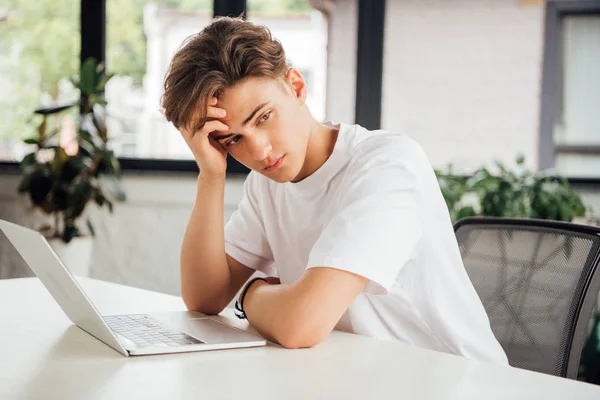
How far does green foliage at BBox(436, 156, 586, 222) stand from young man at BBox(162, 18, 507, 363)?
1451 millimetres

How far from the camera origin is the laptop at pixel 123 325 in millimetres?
1060

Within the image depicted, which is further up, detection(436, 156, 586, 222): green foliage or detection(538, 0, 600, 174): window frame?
detection(538, 0, 600, 174): window frame

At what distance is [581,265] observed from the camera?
1333 mm

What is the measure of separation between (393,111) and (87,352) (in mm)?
2689

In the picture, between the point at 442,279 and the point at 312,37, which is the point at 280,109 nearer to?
the point at 442,279

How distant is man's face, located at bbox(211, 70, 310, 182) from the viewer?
4.21ft

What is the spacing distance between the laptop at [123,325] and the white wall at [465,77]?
8.01 feet

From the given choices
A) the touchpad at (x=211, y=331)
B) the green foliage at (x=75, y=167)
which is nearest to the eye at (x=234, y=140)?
the touchpad at (x=211, y=331)

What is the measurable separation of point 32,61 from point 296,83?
3.17 m

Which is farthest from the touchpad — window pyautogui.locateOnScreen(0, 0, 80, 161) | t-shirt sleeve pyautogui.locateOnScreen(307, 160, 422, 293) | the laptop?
window pyautogui.locateOnScreen(0, 0, 80, 161)

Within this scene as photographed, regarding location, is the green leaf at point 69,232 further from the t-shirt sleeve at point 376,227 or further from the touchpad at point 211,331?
the t-shirt sleeve at point 376,227

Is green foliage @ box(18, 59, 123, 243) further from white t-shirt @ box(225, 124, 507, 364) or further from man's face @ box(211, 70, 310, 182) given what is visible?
man's face @ box(211, 70, 310, 182)

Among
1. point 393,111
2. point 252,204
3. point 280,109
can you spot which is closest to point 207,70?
point 280,109

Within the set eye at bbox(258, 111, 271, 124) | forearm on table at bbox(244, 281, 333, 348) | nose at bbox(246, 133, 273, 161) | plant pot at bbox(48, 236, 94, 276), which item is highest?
eye at bbox(258, 111, 271, 124)
